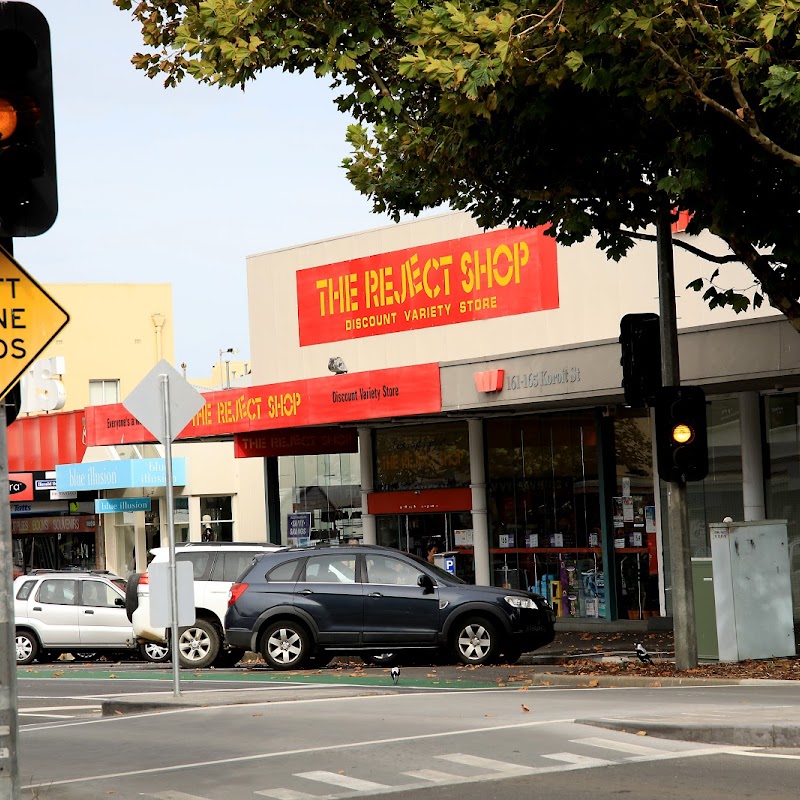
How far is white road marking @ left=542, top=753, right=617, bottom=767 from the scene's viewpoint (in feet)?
30.7

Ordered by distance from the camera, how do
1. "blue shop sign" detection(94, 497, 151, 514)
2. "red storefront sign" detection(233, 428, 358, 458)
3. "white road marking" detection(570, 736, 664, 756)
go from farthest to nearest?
1. "blue shop sign" detection(94, 497, 151, 514)
2. "red storefront sign" detection(233, 428, 358, 458)
3. "white road marking" detection(570, 736, 664, 756)

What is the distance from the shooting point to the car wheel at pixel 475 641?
1895 cm

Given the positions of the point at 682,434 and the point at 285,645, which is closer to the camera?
the point at 682,434

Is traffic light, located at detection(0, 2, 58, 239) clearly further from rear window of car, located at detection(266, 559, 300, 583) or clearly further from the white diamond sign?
rear window of car, located at detection(266, 559, 300, 583)

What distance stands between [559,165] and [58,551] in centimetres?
3203

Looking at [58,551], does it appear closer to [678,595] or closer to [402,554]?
[402,554]

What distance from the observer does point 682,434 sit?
Result: 1562cm

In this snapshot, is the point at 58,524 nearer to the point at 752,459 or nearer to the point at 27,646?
the point at 27,646

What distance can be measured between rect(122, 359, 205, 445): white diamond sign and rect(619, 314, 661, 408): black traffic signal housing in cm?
454

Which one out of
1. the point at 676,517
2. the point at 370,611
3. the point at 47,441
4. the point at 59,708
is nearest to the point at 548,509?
the point at 370,611

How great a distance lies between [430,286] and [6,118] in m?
20.4

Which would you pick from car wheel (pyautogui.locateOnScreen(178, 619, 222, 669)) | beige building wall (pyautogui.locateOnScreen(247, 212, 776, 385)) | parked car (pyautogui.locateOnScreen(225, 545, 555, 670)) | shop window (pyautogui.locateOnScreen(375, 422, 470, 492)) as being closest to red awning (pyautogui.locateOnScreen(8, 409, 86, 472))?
beige building wall (pyautogui.locateOnScreen(247, 212, 776, 385))

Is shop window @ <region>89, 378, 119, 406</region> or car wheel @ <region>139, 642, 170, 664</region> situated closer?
car wheel @ <region>139, 642, 170, 664</region>

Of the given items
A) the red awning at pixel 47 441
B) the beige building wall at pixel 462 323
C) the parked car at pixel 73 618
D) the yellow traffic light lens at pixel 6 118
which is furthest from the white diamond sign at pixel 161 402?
the red awning at pixel 47 441
